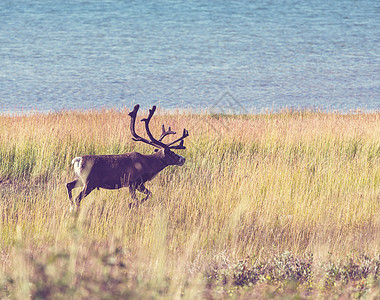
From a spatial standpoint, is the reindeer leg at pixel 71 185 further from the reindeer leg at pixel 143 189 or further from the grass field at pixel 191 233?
the reindeer leg at pixel 143 189

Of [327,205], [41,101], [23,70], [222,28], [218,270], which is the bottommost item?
[218,270]

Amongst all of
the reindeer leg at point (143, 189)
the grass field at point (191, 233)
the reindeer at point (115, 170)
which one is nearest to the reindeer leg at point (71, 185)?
the reindeer at point (115, 170)

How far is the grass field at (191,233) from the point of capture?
4.21 meters

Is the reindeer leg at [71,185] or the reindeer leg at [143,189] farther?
the reindeer leg at [143,189]

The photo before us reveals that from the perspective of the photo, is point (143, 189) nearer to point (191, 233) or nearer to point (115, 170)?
point (115, 170)

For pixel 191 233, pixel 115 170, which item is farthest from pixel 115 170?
pixel 191 233

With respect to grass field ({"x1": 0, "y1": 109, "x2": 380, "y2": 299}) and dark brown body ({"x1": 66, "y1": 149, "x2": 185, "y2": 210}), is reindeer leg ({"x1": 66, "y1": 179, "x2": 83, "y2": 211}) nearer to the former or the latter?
dark brown body ({"x1": 66, "y1": 149, "x2": 185, "y2": 210})

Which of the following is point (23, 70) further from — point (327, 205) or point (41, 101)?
point (327, 205)

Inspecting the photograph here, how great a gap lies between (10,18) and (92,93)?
49.7 meters

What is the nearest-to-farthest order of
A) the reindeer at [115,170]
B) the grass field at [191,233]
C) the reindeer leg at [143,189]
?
1. the grass field at [191,233]
2. the reindeer at [115,170]
3. the reindeer leg at [143,189]

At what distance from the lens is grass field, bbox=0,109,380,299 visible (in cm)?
421

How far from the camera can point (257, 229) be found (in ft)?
21.0

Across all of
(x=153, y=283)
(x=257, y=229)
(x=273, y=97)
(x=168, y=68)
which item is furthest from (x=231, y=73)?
(x=153, y=283)

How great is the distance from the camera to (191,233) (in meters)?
6.02
